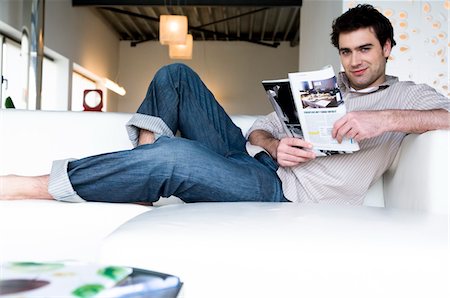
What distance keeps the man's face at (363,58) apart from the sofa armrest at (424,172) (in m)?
0.37

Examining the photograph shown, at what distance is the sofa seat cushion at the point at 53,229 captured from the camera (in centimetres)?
135

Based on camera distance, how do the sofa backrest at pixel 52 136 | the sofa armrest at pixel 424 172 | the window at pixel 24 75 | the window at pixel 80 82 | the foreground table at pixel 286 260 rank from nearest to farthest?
the foreground table at pixel 286 260, the sofa armrest at pixel 424 172, the sofa backrest at pixel 52 136, the window at pixel 24 75, the window at pixel 80 82

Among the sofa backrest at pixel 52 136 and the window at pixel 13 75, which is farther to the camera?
the window at pixel 13 75

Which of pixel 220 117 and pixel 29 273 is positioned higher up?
pixel 220 117

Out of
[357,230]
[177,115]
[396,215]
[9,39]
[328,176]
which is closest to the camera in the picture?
[357,230]

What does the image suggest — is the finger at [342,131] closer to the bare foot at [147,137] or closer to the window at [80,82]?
the bare foot at [147,137]

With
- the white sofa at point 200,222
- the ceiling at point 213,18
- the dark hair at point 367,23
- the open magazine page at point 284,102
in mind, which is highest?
the ceiling at point 213,18

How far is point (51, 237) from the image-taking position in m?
1.36

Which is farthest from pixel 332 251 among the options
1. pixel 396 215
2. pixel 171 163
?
pixel 171 163

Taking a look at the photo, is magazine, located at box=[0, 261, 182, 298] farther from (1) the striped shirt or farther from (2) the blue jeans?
(1) the striped shirt

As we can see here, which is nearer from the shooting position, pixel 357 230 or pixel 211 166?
pixel 357 230

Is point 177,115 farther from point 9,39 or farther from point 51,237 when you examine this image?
point 9,39

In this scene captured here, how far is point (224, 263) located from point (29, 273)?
1.11ft

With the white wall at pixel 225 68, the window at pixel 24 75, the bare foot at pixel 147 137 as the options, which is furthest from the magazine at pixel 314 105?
the white wall at pixel 225 68
